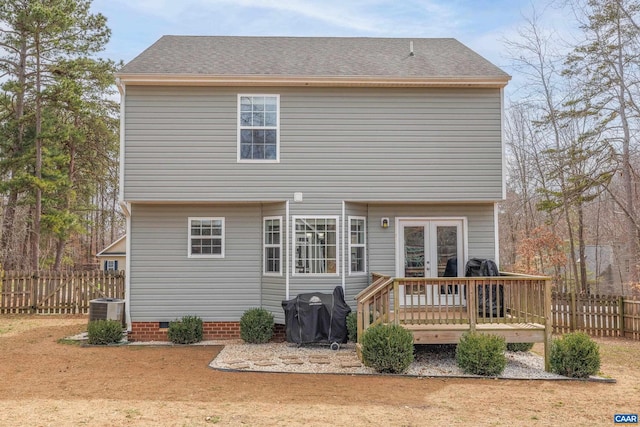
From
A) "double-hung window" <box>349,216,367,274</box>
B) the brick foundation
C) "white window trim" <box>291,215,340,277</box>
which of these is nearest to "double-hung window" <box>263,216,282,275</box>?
"white window trim" <box>291,215,340,277</box>

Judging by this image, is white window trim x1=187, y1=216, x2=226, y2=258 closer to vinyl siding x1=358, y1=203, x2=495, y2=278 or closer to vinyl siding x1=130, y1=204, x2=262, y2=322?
vinyl siding x1=130, y1=204, x2=262, y2=322

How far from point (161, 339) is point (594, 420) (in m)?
8.41

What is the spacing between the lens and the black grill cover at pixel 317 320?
10.2m

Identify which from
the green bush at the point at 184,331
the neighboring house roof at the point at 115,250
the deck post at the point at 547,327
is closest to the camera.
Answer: the deck post at the point at 547,327

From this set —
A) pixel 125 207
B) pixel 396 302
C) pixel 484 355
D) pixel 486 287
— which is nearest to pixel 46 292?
pixel 125 207

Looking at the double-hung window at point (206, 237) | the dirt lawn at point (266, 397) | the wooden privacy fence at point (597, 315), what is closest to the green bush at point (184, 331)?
the dirt lawn at point (266, 397)

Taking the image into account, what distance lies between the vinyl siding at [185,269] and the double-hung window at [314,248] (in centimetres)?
102

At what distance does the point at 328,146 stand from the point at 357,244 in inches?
86.0

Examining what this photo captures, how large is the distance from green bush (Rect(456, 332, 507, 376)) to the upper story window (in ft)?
17.6

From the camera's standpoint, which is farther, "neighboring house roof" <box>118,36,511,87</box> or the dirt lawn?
"neighboring house roof" <box>118,36,511,87</box>

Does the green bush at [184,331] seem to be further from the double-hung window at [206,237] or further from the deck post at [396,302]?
the deck post at [396,302]

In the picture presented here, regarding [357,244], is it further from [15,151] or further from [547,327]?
[15,151]

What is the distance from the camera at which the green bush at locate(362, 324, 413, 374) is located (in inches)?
322

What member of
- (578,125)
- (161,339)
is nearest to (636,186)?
(578,125)
